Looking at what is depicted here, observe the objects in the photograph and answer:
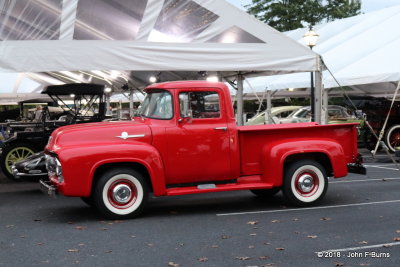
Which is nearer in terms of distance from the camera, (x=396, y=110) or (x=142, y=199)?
(x=142, y=199)

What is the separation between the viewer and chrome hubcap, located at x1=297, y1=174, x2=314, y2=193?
9.02 metres

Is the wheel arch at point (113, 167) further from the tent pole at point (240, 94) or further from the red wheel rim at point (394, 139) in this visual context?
the red wheel rim at point (394, 139)

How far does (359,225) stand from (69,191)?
13.5 feet

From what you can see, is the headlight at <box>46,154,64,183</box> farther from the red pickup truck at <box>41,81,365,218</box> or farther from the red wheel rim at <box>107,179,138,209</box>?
the red wheel rim at <box>107,179,138,209</box>

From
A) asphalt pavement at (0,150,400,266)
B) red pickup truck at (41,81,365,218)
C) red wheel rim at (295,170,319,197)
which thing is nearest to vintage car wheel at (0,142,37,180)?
asphalt pavement at (0,150,400,266)

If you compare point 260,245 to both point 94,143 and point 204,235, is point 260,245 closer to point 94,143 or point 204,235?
point 204,235

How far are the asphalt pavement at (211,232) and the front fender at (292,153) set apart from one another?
58 cm

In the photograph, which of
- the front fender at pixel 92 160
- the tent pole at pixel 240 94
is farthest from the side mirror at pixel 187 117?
the tent pole at pixel 240 94

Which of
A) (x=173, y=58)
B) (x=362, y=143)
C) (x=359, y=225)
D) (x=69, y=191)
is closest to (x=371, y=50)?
(x=362, y=143)

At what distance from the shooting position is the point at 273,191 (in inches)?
395

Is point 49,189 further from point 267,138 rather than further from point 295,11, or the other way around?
point 295,11

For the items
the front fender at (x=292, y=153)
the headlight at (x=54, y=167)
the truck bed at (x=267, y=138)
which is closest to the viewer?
the headlight at (x=54, y=167)

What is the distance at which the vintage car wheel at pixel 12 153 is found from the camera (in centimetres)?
1271

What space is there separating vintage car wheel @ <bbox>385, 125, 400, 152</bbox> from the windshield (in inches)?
483
